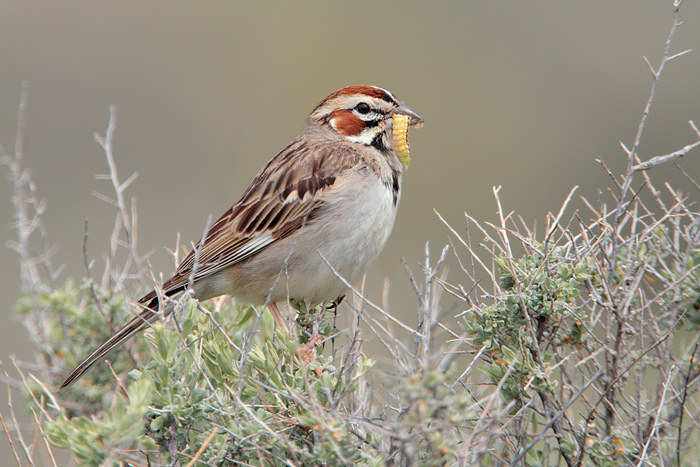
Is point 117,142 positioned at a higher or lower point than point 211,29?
lower

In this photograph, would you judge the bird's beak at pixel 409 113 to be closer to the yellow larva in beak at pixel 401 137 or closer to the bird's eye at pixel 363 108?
the yellow larva in beak at pixel 401 137

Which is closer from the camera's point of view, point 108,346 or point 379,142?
point 108,346

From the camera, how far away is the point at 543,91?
50.4ft

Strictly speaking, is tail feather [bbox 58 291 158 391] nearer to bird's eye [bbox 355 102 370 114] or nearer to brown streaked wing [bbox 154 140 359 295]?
brown streaked wing [bbox 154 140 359 295]

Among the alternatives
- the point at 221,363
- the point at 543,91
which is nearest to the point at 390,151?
the point at 221,363

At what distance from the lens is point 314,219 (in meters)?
4.42

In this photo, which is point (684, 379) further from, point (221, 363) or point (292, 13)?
point (292, 13)

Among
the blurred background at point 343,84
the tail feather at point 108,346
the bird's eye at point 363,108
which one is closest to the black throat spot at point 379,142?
the bird's eye at point 363,108

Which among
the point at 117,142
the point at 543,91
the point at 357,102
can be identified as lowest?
the point at 543,91

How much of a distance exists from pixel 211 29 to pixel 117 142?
5.49 metres

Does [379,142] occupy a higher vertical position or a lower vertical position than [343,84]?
higher

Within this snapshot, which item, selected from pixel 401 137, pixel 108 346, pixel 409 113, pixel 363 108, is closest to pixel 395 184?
pixel 401 137

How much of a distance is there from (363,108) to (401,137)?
318mm

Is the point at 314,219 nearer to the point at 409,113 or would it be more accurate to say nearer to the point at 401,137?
the point at 401,137
